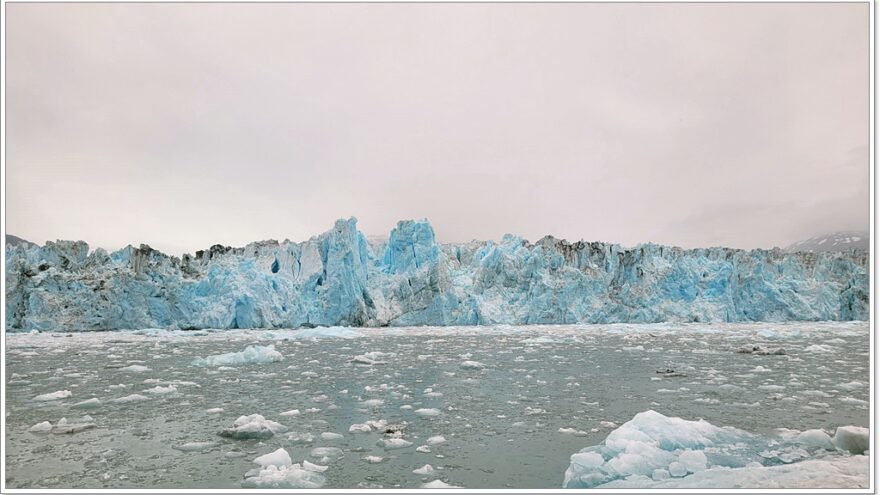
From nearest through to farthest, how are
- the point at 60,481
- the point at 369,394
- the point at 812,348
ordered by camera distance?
1. the point at 60,481
2. the point at 369,394
3. the point at 812,348

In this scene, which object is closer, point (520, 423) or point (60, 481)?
point (60, 481)

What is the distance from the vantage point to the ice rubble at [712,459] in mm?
3783

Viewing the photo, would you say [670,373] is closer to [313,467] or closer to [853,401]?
[853,401]

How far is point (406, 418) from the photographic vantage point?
21.2 ft

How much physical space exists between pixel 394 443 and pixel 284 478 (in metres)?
1.29

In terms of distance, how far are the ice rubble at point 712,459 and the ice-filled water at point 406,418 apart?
2 cm

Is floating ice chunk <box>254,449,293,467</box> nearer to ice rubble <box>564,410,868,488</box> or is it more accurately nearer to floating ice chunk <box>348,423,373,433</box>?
floating ice chunk <box>348,423,373,433</box>

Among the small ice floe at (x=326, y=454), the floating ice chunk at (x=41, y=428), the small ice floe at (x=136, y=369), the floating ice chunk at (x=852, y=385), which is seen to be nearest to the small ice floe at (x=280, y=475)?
the small ice floe at (x=326, y=454)

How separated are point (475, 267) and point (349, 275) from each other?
1145 cm

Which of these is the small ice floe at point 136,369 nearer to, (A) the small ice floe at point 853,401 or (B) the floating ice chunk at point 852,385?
(A) the small ice floe at point 853,401

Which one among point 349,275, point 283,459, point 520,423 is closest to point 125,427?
point 283,459

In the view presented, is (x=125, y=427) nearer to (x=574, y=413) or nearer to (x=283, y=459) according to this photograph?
(x=283, y=459)

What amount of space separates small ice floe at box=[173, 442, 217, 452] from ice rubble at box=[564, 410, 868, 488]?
11.4 feet

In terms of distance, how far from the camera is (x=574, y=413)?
6727 mm
